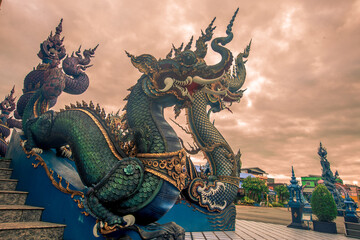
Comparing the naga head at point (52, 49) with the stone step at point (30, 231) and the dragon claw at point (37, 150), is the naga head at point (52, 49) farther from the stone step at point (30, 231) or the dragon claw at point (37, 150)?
the stone step at point (30, 231)

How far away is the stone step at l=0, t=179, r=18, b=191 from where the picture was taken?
3512 mm

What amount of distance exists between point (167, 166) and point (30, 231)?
67.3 inches

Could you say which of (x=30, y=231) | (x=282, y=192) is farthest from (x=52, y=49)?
(x=282, y=192)

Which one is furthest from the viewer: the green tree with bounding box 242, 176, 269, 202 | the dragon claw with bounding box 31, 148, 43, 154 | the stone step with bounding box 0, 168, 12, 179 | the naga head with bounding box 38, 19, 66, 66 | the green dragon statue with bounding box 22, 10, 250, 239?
the green tree with bounding box 242, 176, 269, 202

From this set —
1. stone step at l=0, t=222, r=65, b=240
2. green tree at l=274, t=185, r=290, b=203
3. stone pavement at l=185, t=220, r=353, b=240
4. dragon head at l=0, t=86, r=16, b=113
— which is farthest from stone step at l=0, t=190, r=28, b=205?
green tree at l=274, t=185, r=290, b=203

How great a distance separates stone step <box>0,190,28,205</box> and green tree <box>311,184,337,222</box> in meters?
8.98

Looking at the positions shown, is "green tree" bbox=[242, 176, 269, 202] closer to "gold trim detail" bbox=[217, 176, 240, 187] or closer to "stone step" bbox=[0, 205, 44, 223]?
"gold trim detail" bbox=[217, 176, 240, 187]

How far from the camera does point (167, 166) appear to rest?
96.0 inches

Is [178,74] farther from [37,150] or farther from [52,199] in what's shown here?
[37,150]

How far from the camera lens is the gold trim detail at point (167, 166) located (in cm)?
238

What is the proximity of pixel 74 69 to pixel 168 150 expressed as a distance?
437 cm

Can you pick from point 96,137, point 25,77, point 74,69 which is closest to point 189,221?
point 96,137

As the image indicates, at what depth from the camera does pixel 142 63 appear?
3.25m

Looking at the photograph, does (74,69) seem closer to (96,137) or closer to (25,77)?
(25,77)
